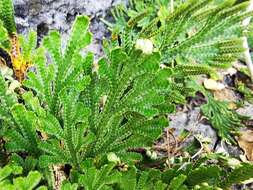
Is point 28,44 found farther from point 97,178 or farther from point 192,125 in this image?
point 192,125

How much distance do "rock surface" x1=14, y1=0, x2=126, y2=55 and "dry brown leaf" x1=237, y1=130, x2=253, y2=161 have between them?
2.32 ft

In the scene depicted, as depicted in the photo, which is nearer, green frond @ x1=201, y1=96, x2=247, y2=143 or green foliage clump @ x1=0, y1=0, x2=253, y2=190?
green foliage clump @ x1=0, y1=0, x2=253, y2=190

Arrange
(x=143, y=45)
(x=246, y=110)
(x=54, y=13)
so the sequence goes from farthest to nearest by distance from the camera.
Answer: (x=246, y=110) < (x=54, y=13) < (x=143, y=45)

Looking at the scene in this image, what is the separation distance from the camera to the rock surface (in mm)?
1540

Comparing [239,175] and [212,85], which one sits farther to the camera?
[212,85]

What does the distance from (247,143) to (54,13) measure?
3.14 ft

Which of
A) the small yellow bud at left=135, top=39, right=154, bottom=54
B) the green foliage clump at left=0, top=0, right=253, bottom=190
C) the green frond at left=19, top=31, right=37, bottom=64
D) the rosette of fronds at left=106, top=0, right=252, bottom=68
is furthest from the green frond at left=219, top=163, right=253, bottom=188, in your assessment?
the green frond at left=19, top=31, right=37, bottom=64

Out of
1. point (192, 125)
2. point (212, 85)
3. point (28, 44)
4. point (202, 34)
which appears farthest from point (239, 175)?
point (212, 85)

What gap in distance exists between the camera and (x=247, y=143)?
5.93ft

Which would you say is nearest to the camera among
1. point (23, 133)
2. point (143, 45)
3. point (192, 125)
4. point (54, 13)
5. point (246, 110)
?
point (143, 45)

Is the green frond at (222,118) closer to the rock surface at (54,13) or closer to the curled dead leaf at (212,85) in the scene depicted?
the curled dead leaf at (212,85)

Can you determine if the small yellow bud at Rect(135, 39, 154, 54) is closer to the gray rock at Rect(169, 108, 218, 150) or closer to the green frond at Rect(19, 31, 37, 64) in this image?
the green frond at Rect(19, 31, 37, 64)

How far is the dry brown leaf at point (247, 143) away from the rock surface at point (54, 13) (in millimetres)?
706

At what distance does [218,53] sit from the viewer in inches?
48.9
